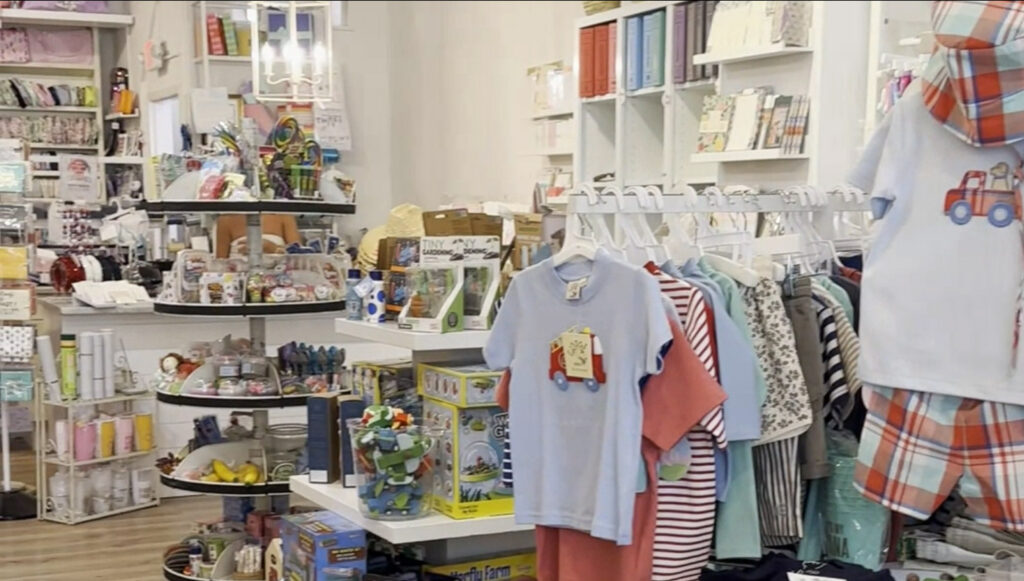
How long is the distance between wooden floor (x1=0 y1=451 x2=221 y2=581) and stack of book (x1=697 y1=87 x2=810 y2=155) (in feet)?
9.31

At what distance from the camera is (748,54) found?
15.0 ft

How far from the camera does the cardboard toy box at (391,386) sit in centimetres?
289

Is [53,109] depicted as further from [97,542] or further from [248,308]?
[248,308]

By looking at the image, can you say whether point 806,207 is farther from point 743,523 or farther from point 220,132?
point 220,132

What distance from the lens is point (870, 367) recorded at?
2.03m

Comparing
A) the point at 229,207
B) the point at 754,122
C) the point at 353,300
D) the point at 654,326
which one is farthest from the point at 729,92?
the point at 654,326

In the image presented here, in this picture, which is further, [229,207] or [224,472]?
[224,472]

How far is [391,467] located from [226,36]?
623cm

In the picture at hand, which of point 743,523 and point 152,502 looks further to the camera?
point 152,502

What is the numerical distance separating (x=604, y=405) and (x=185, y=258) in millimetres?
2056

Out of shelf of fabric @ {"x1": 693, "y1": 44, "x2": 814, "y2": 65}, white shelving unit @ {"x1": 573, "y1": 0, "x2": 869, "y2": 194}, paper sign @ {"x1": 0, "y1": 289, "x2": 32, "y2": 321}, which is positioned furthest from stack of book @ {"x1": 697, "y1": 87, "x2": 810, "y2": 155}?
paper sign @ {"x1": 0, "y1": 289, "x2": 32, "y2": 321}

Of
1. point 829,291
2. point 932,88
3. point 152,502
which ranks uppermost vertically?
point 932,88

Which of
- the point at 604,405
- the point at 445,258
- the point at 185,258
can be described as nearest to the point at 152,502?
the point at 185,258

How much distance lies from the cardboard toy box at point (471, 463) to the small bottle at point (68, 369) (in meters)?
3.11
